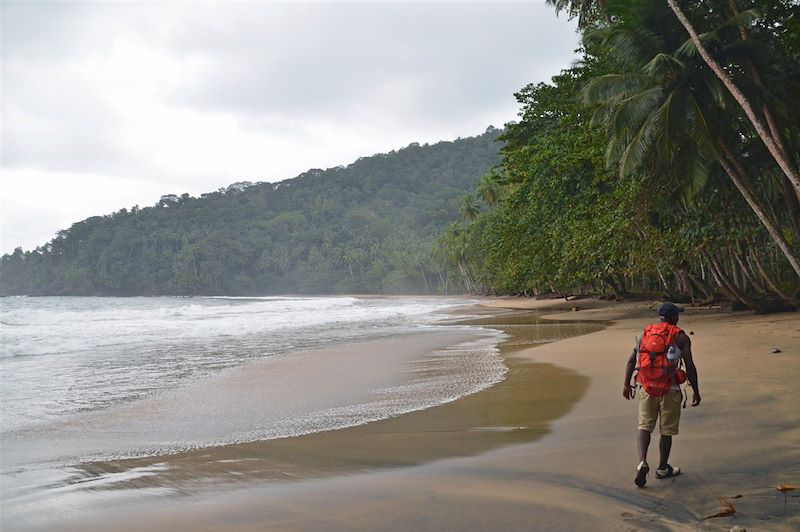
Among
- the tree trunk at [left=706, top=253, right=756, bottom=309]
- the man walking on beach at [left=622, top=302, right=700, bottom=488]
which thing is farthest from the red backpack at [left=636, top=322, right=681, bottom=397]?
the tree trunk at [left=706, top=253, right=756, bottom=309]

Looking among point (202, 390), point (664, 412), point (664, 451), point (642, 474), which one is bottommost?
point (202, 390)

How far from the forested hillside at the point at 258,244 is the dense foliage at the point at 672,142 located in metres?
107

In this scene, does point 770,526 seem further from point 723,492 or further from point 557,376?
point 557,376

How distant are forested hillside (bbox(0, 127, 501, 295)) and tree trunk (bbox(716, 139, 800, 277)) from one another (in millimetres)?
114125

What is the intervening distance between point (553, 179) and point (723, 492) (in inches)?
663

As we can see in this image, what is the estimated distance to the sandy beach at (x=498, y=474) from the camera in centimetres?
412

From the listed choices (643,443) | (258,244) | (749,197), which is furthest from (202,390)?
(258,244)

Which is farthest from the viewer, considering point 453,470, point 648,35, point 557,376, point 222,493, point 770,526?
point 648,35

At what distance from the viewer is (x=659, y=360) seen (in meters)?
4.82

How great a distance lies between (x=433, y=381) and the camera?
34.0 feet

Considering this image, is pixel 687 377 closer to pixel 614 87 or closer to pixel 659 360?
pixel 659 360

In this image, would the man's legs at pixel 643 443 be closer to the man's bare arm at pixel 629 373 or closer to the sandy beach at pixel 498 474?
the sandy beach at pixel 498 474

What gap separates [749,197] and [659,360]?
1099 cm

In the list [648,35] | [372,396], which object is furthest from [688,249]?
[372,396]
